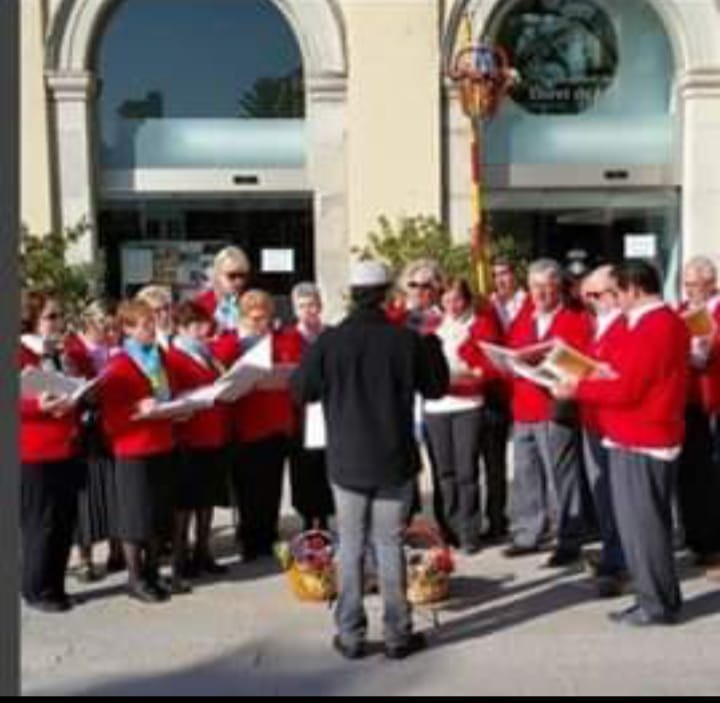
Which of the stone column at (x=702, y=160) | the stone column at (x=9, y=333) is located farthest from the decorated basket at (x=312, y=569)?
the stone column at (x=702, y=160)

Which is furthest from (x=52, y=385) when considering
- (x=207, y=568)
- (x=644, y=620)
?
(x=644, y=620)

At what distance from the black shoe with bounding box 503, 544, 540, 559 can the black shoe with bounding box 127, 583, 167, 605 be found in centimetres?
218

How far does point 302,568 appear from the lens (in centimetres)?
730

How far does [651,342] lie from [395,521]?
146cm

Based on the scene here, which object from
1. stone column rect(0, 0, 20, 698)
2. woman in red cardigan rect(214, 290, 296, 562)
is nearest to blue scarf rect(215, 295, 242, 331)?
woman in red cardigan rect(214, 290, 296, 562)

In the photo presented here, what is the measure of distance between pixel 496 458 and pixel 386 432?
8.95 ft

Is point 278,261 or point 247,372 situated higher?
point 278,261

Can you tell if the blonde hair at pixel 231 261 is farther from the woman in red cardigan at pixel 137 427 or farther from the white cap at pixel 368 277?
the white cap at pixel 368 277

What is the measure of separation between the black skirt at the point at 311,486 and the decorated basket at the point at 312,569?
0.92 metres

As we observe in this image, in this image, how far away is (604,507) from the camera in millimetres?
7598

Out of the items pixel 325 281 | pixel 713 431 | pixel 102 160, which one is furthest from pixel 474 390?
pixel 102 160

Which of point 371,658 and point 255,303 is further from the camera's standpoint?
point 255,303

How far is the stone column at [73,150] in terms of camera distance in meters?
15.4

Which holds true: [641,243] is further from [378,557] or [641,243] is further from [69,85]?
[378,557]
